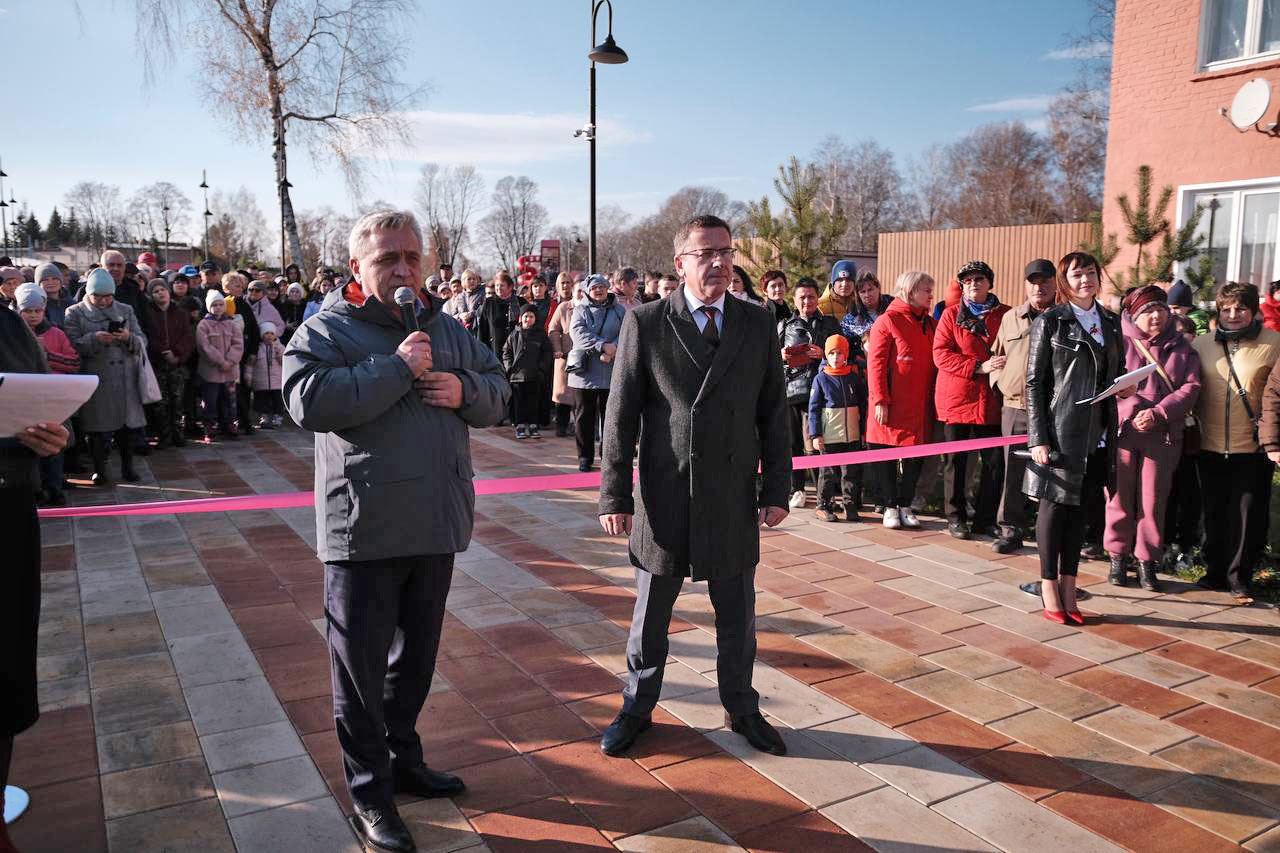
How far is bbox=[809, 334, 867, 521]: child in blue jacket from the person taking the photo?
7.38 metres

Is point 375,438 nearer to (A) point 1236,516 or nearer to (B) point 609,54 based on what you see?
(A) point 1236,516

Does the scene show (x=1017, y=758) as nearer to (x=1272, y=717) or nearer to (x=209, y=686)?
(x=1272, y=717)

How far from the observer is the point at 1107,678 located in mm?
4254

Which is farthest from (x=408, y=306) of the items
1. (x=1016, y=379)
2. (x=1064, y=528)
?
(x=1016, y=379)

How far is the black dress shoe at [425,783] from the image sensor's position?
3.16 metres

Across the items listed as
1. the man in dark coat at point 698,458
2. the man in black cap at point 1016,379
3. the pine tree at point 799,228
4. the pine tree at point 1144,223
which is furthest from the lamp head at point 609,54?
the man in dark coat at point 698,458

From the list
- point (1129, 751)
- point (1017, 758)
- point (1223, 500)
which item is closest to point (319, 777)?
point (1017, 758)

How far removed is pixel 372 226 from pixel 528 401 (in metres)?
9.22

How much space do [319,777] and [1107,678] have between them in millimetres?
3445

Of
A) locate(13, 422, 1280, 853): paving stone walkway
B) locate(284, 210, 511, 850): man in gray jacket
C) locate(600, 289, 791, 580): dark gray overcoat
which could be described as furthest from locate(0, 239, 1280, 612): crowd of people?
locate(600, 289, 791, 580): dark gray overcoat

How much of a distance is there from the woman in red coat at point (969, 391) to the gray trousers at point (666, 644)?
3792mm

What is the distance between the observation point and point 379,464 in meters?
2.76

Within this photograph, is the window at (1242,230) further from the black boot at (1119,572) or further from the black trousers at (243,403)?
the black trousers at (243,403)

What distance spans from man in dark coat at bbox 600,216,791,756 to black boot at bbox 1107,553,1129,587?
3259 millimetres
